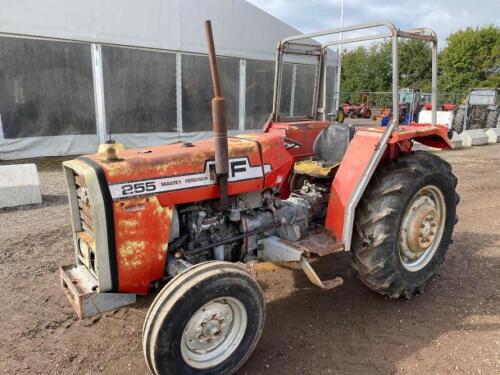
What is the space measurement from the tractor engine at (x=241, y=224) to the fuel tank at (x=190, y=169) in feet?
0.40

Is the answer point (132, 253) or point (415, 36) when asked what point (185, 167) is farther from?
point (415, 36)

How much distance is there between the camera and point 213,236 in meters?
2.81

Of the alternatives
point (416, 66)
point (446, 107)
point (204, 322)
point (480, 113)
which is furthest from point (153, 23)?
point (416, 66)

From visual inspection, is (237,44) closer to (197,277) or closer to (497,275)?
(497,275)

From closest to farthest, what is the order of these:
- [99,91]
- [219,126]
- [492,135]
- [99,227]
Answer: [99,227] → [219,126] → [99,91] → [492,135]

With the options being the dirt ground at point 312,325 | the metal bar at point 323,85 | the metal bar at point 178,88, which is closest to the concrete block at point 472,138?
the metal bar at point 178,88

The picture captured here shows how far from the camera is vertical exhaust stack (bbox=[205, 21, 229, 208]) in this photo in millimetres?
2250

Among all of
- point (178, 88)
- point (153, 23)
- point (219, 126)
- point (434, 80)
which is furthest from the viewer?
point (178, 88)

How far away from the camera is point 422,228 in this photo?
3271mm

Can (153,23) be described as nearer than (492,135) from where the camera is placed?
Yes

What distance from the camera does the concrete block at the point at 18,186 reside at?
18.0ft

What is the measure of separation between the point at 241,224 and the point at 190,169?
59 centimetres

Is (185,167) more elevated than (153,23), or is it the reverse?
(153,23)

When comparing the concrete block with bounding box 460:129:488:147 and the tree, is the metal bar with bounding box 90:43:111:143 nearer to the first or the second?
the concrete block with bounding box 460:129:488:147
